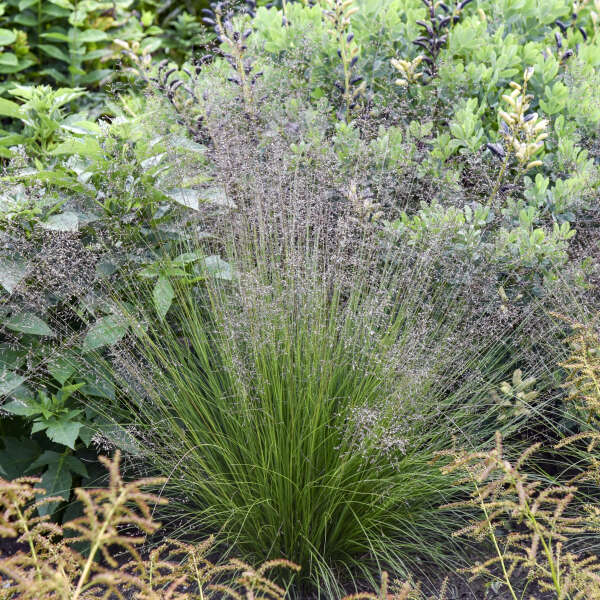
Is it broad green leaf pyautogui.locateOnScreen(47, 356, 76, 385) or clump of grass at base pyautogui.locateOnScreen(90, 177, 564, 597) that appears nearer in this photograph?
clump of grass at base pyautogui.locateOnScreen(90, 177, 564, 597)

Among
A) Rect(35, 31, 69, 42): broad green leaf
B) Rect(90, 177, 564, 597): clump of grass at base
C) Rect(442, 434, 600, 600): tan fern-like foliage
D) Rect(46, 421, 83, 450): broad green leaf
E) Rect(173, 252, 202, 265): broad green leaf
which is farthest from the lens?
Rect(35, 31, 69, 42): broad green leaf

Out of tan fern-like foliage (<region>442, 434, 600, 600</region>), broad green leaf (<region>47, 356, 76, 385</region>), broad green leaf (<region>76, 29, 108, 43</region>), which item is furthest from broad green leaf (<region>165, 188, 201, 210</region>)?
broad green leaf (<region>76, 29, 108, 43</region>)

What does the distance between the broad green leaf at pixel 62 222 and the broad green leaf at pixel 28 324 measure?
357mm

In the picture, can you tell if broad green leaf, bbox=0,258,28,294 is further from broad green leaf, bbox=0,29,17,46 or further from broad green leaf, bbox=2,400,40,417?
broad green leaf, bbox=0,29,17,46

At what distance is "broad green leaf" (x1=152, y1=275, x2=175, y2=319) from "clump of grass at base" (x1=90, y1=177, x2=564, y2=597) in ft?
0.14

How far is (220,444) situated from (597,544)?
1443mm

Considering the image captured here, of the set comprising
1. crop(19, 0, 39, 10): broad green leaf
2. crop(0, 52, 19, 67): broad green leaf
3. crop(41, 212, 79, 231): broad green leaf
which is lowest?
crop(0, 52, 19, 67): broad green leaf

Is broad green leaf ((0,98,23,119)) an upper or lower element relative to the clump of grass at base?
upper

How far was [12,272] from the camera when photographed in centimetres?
260

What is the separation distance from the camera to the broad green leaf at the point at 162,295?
8.73ft

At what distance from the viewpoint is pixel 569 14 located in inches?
165

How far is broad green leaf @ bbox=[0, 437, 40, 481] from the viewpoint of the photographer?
2.79 m

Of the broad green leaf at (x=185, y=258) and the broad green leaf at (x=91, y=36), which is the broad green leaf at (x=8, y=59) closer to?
the broad green leaf at (x=91, y=36)

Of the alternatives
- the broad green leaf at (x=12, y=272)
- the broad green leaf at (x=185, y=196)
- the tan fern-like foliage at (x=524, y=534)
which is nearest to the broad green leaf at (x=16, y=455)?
the broad green leaf at (x=12, y=272)
